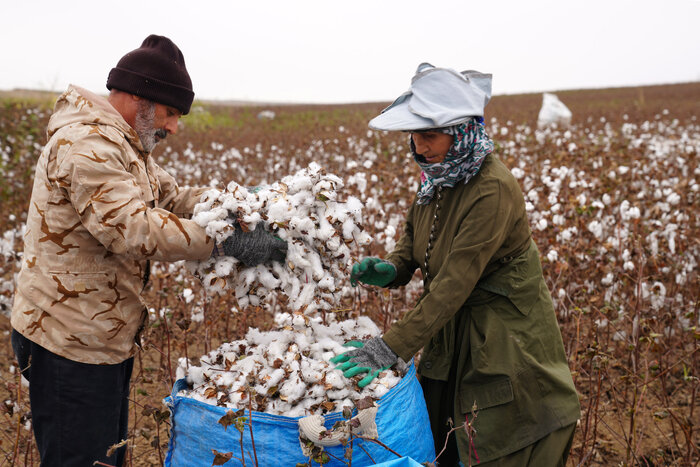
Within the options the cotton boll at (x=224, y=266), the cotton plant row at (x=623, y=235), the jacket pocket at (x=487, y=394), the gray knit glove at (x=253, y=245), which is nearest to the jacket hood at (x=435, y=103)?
the gray knit glove at (x=253, y=245)

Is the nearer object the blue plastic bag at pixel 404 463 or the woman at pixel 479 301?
the blue plastic bag at pixel 404 463

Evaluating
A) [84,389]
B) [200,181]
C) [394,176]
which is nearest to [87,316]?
[84,389]

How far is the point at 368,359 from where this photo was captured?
1818mm

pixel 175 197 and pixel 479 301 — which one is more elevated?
pixel 175 197

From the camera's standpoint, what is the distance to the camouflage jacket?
168 cm

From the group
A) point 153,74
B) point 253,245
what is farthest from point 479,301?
point 153,74

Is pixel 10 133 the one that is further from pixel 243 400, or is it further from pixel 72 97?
pixel 243 400

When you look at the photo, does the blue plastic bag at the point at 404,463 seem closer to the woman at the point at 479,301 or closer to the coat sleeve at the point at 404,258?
the woman at the point at 479,301

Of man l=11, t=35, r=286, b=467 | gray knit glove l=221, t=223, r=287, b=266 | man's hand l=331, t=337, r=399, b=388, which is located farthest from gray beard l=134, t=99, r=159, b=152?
man's hand l=331, t=337, r=399, b=388

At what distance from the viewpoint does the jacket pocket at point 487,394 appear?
1944mm

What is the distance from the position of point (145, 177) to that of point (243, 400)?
823 mm

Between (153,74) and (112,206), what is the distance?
0.55 metres

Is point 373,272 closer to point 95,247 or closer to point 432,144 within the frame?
point 432,144

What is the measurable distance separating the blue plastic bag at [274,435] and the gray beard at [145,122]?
0.84 metres
